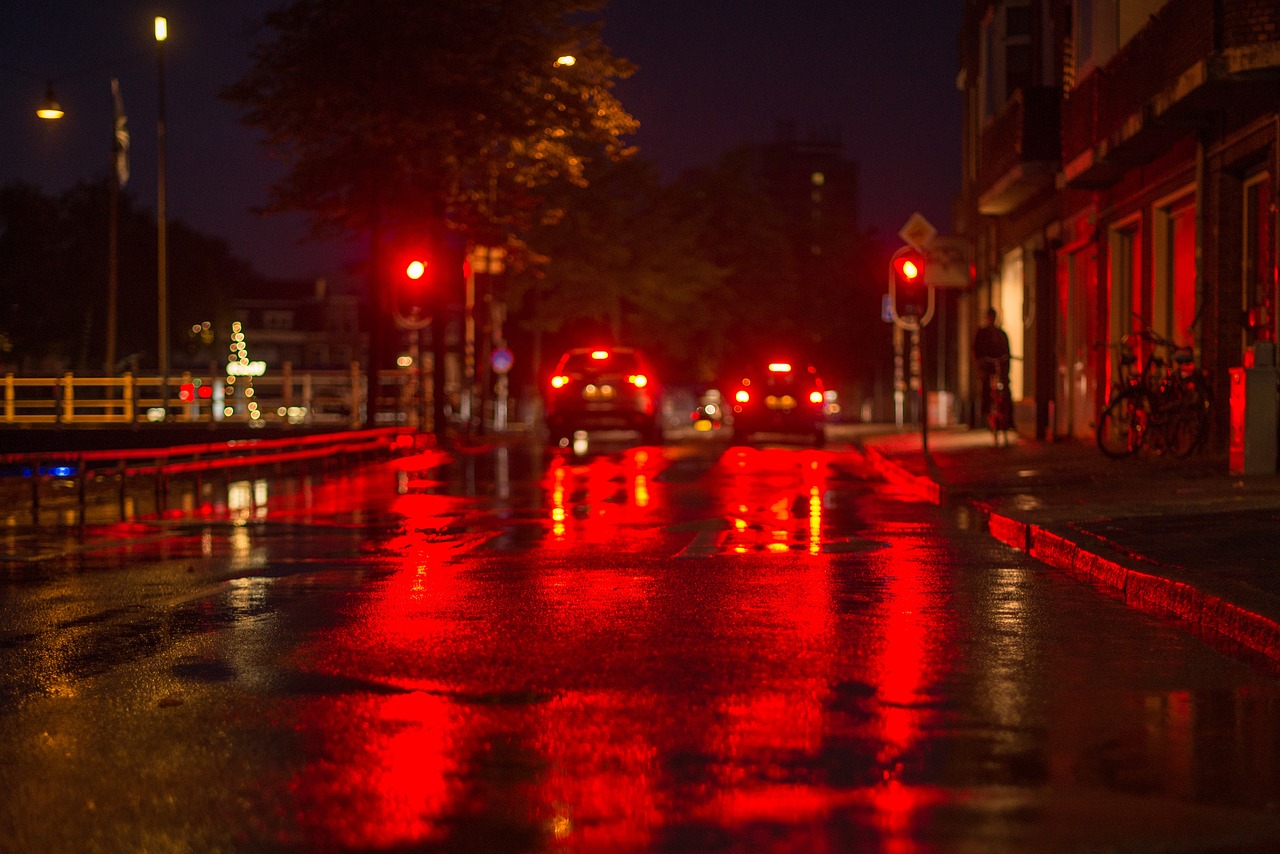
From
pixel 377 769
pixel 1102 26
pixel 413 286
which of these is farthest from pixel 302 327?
pixel 377 769

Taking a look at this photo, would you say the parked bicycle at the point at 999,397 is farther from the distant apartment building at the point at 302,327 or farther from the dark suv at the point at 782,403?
the distant apartment building at the point at 302,327

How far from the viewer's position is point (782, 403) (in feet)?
114

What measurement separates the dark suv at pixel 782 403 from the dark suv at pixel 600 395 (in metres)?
2.90

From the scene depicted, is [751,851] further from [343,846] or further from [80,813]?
A: [80,813]

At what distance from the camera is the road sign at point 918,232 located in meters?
23.8

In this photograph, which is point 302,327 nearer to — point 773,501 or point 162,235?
point 162,235

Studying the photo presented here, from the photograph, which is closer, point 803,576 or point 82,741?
point 82,741

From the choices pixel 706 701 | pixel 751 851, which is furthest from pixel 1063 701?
pixel 751 851

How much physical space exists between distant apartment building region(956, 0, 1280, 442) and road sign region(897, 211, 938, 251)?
238 cm

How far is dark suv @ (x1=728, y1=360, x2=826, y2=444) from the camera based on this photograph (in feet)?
114

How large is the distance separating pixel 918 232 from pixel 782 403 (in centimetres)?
1086

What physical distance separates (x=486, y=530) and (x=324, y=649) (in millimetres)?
6492

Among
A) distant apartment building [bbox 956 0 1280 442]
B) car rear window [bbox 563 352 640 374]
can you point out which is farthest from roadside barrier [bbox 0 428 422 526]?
distant apartment building [bbox 956 0 1280 442]

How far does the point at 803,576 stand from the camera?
10.5m
